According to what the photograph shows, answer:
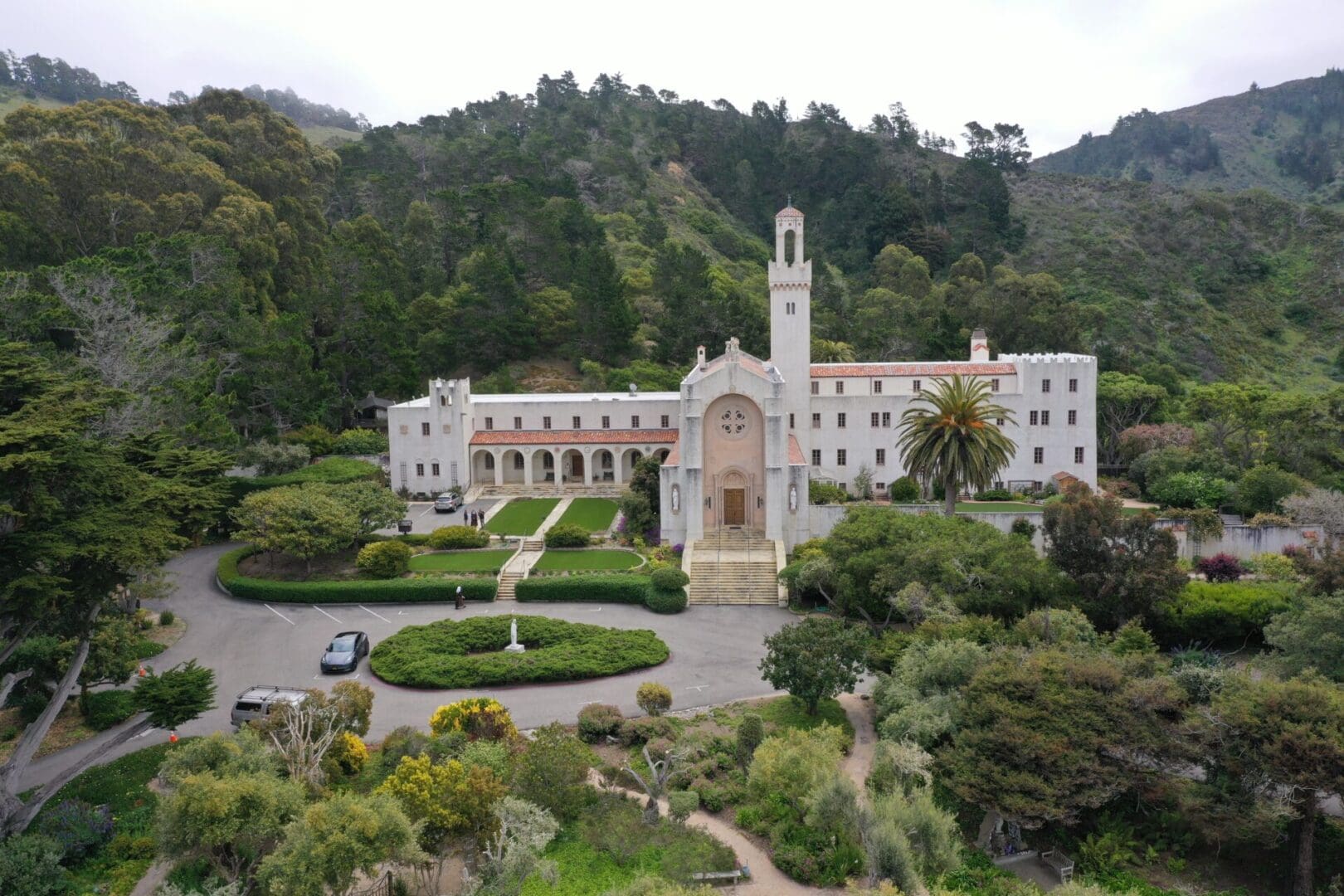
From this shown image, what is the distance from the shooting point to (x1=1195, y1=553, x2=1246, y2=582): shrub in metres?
33.2

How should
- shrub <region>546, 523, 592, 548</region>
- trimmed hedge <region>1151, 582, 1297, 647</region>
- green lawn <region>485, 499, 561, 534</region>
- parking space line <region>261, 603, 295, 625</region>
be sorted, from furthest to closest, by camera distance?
green lawn <region>485, 499, 561, 534</region>, shrub <region>546, 523, 592, 548</region>, parking space line <region>261, 603, 295, 625</region>, trimmed hedge <region>1151, 582, 1297, 647</region>

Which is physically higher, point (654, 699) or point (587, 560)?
point (587, 560)

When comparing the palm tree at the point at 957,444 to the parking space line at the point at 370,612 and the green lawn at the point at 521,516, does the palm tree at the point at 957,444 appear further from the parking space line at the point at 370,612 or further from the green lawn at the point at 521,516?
the parking space line at the point at 370,612

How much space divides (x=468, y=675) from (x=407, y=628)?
453 cm

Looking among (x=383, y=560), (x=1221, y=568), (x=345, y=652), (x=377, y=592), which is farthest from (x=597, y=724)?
(x=1221, y=568)

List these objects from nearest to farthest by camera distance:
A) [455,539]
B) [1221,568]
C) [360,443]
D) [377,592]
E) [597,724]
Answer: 1. [597,724]
2. [1221,568]
3. [377,592]
4. [455,539]
5. [360,443]

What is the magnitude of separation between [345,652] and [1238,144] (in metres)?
186

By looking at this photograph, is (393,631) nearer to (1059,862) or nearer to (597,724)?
(597,724)

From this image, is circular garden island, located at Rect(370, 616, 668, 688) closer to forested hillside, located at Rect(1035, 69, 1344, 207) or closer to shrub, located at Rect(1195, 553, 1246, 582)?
shrub, located at Rect(1195, 553, 1246, 582)

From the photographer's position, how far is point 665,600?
33.5 metres

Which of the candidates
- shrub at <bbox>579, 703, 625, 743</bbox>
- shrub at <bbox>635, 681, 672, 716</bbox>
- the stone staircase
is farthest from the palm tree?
shrub at <bbox>579, 703, 625, 743</bbox>

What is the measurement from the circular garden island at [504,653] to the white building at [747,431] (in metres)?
10.2

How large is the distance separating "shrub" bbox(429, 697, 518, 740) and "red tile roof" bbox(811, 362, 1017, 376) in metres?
29.9

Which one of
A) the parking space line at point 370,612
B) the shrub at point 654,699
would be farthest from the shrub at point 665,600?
the parking space line at point 370,612
